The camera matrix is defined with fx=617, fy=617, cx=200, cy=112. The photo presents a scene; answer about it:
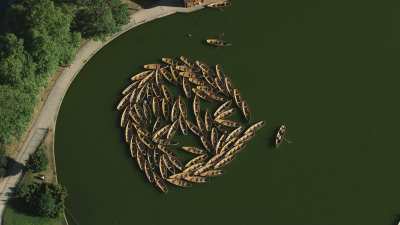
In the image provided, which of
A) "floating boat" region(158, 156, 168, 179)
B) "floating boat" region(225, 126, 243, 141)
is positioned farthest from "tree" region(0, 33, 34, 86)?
"floating boat" region(225, 126, 243, 141)

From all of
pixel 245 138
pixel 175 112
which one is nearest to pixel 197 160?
pixel 245 138

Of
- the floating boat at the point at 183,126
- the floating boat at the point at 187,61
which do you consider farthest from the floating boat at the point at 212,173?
the floating boat at the point at 187,61

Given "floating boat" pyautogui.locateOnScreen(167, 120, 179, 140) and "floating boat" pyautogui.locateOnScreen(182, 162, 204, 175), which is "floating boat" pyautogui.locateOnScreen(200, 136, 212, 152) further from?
"floating boat" pyautogui.locateOnScreen(167, 120, 179, 140)

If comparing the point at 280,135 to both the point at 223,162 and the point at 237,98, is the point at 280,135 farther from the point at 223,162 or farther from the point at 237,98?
the point at 223,162

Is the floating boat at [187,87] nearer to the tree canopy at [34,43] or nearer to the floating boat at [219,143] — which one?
the floating boat at [219,143]

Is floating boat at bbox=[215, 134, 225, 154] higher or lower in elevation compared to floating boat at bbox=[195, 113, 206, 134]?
lower

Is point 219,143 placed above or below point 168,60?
below

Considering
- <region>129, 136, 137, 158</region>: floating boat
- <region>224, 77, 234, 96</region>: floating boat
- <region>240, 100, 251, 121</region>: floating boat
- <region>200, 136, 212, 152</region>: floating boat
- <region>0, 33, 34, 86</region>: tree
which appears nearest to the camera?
<region>0, 33, 34, 86</region>: tree
